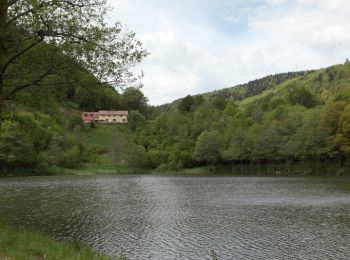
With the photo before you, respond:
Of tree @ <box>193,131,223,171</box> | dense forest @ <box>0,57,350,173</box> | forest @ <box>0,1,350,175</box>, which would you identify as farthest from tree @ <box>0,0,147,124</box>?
tree @ <box>193,131,223,171</box>

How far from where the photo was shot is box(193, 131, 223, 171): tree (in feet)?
475

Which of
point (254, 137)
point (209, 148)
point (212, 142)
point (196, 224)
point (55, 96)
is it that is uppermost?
point (254, 137)

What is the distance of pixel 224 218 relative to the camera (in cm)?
3853

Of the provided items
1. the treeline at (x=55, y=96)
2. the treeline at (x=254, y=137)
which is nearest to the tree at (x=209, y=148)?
the treeline at (x=254, y=137)

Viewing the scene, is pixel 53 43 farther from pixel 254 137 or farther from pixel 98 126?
pixel 98 126

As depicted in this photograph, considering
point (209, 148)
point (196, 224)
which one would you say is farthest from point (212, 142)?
point (196, 224)

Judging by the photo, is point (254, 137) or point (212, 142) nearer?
point (254, 137)

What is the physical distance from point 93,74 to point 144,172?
127671 mm

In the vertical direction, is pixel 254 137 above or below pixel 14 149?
above

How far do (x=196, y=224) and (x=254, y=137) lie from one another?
106m

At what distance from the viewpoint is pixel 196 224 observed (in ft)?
117

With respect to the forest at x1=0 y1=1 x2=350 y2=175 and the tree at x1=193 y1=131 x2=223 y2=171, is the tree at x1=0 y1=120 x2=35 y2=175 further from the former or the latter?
the tree at x1=193 y1=131 x2=223 y2=171

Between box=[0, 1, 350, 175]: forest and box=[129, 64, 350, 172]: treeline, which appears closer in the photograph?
box=[0, 1, 350, 175]: forest

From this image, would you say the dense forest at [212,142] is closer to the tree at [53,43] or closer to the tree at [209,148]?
the tree at [209,148]
